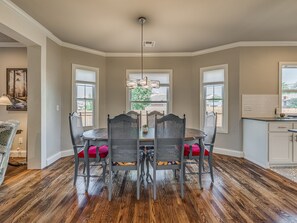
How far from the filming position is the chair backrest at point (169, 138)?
2.50 metres

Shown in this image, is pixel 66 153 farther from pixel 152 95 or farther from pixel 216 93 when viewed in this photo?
pixel 216 93

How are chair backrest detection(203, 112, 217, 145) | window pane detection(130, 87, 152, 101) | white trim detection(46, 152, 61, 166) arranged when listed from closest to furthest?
1. chair backrest detection(203, 112, 217, 145)
2. white trim detection(46, 152, 61, 166)
3. window pane detection(130, 87, 152, 101)

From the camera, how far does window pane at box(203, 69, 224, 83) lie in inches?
193

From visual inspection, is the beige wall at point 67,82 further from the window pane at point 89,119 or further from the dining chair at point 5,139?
the dining chair at point 5,139

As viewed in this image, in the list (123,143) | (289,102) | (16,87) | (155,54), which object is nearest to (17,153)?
(16,87)

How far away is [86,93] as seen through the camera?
511 centimetres

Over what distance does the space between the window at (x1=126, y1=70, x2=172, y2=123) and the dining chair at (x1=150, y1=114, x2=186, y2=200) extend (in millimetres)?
2911

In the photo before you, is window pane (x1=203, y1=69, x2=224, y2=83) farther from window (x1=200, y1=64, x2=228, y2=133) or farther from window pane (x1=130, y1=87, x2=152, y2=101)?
window pane (x1=130, y1=87, x2=152, y2=101)

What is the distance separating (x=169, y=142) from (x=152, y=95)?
10.1 feet

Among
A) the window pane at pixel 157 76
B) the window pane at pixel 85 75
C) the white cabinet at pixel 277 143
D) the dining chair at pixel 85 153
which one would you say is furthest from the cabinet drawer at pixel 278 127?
the window pane at pixel 85 75

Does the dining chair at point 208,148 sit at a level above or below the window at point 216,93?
below

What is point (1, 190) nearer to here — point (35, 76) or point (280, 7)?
point (35, 76)

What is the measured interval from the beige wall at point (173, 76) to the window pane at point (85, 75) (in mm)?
427

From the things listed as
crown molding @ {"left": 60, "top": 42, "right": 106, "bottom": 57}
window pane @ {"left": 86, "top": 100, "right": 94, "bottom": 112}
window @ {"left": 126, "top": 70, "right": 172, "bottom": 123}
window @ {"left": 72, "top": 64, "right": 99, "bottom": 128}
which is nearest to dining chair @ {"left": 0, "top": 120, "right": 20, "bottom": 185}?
window @ {"left": 72, "top": 64, "right": 99, "bottom": 128}
